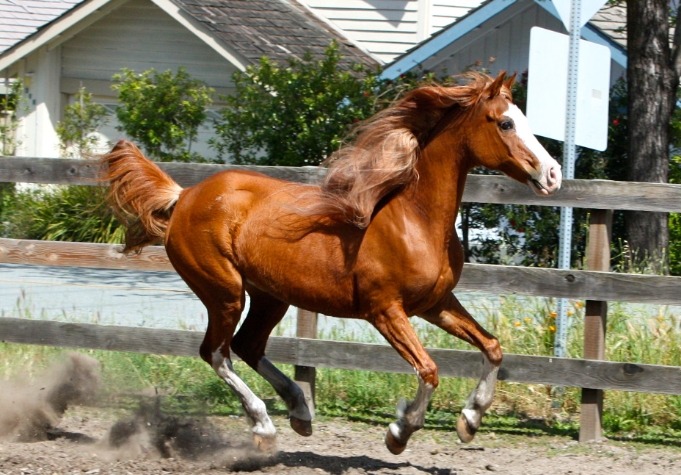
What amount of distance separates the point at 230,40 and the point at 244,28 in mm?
986

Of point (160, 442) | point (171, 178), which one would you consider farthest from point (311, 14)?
point (160, 442)

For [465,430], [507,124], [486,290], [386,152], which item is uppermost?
[507,124]

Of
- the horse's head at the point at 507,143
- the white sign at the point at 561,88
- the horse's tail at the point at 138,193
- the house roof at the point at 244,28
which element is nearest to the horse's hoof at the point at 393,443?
the horse's head at the point at 507,143

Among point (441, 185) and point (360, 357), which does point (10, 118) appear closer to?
point (360, 357)

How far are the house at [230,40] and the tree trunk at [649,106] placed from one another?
3300 millimetres

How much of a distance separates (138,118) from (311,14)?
660 centimetres

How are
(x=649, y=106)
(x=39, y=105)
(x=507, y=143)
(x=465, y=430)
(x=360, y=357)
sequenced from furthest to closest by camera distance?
(x=39, y=105), (x=649, y=106), (x=360, y=357), (x=465, y=430), (x=507, y=143)

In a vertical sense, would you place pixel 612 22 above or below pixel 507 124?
above

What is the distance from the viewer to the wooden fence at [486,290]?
546cm

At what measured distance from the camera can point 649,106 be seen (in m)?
9.89

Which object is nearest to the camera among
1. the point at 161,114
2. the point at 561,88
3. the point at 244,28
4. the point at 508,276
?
the point at 508,276

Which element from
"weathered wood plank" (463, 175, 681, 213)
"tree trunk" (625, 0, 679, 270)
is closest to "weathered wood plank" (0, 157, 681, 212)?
"weathered wood plank" (463, 175, 681, 213)

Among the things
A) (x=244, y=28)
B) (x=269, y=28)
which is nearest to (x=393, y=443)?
(x=244, y=28)

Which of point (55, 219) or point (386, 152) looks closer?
point (386, 152)
